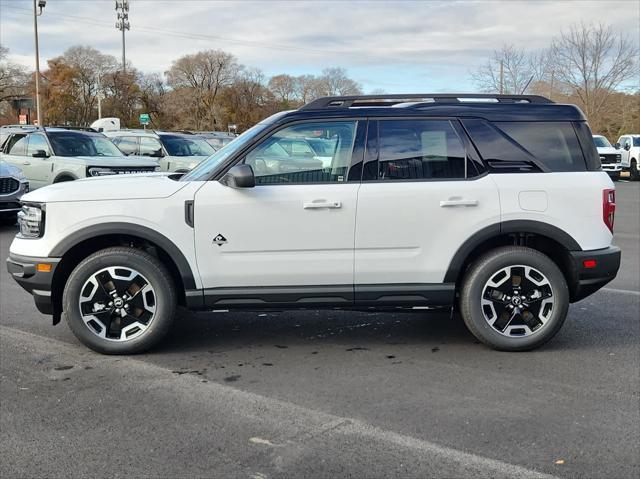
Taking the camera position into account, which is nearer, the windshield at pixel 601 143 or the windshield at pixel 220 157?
the windshield at pixel 220 157

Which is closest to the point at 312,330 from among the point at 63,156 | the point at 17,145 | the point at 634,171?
the point at 63,156

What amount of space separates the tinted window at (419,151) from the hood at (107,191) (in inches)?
60.5

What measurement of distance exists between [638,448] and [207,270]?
300cm

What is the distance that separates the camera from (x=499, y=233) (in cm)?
511

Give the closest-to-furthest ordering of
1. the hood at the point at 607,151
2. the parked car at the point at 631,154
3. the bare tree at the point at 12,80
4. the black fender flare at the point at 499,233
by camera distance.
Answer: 1. the black fender flare at the point at 499,233
2. the hood at the point at 607,151
3. the parked car at the point at 631,154
4. the bare tree at the point at 12,80

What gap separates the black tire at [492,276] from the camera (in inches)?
202

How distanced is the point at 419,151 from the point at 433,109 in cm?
35

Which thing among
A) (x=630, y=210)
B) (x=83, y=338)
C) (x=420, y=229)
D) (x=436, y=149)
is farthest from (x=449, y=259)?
(x=630, y=210)

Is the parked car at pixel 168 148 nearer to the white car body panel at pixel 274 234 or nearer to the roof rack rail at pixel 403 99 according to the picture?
the roof rack rail at pixel 403 99

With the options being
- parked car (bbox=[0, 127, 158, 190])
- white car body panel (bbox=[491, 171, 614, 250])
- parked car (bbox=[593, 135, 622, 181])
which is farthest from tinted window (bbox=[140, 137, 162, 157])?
parked car (bbox=[593, 135, 622, 181])

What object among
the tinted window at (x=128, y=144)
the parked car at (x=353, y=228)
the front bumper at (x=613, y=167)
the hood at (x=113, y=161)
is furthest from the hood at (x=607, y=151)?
the parked car at (x=353, y=228)

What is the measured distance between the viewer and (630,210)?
16.4 metres

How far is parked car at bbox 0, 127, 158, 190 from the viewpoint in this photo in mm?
13383

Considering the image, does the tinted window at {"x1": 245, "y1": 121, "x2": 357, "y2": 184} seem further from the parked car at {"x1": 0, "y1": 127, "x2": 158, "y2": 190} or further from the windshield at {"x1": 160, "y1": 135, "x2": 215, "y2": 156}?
the windshield at {"x1": 160, "y1": 135, "x2": 215, "y2": 156}
